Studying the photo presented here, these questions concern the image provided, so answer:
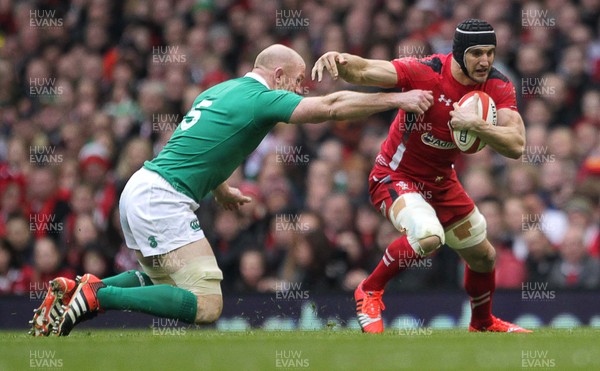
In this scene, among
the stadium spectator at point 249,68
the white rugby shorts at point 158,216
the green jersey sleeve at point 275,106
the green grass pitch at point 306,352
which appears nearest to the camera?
the green grass pitch at point 306,352

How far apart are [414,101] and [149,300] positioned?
237 cm

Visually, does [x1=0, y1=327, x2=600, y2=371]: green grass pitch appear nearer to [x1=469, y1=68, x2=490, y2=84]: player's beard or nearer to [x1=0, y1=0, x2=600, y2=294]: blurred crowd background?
[x1=469, y1=68, x2=490, y2=84]: player's beard

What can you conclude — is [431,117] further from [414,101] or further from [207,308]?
[207,308]

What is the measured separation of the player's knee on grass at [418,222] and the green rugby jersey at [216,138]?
1.45 metres

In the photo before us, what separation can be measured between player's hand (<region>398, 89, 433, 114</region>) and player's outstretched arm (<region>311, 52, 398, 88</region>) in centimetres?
62

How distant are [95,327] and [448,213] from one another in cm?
463

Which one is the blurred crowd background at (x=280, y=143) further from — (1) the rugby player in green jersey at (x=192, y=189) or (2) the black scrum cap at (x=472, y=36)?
(1) the rugby player in green jersey at (x=192, y=189)

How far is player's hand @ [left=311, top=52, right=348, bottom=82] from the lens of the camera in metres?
8.39

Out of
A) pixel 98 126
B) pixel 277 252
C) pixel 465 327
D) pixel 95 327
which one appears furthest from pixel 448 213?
pixel 98 126

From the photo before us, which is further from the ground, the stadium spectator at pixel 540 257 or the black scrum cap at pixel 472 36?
the black scrum cap at pixel 472 36

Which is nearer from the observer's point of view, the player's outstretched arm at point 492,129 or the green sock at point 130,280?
the player's outstretched arm at point 492,129

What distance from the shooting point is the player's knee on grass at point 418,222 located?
9117 millimetres

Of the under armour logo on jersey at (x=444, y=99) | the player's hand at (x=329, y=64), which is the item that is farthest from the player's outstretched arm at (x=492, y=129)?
the player's hand at (x=329, y=64)

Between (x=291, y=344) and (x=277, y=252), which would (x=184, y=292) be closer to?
(x=291, y=344)
